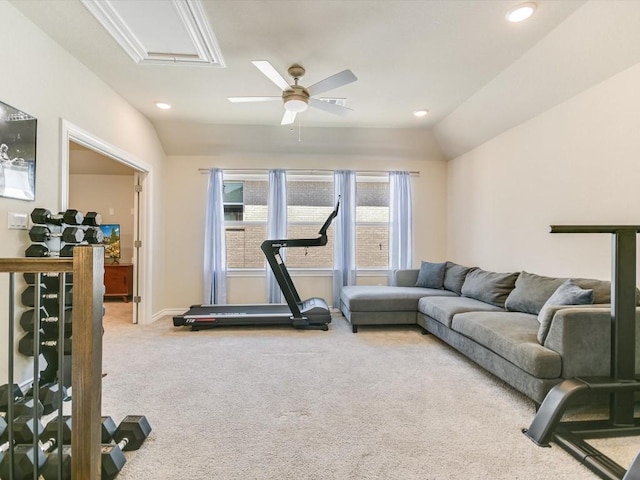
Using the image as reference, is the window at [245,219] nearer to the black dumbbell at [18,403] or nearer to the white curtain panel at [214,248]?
the white curtain panel at [214,248]

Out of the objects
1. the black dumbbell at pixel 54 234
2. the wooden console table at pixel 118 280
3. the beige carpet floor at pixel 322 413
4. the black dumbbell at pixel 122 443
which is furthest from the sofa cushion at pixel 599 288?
the wooden console table at pixel 118 280

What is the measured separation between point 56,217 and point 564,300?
13.0ft

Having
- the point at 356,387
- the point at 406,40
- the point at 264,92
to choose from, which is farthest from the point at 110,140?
the point at 356,387

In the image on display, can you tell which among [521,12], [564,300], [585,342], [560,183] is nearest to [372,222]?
[560,183]

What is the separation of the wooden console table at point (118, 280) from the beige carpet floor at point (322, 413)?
2701 millimetres

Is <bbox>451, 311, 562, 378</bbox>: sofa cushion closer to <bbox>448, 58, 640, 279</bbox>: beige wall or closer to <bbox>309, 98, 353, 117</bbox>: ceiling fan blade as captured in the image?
<bbox>448, 58, 640, 279</bbox>: beige wall

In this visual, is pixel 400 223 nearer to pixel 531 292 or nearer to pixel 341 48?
pixel 531 292

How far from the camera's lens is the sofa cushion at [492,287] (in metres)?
3.46

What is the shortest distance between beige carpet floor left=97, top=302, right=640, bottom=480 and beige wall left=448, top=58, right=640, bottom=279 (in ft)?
4.82

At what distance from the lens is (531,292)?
9.97 ft

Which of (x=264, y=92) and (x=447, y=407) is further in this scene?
(x=264, y=92)

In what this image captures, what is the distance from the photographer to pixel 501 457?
66.1 inches

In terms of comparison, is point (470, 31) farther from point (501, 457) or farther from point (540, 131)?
point (501, 457)

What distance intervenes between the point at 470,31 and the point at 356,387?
2.94m
